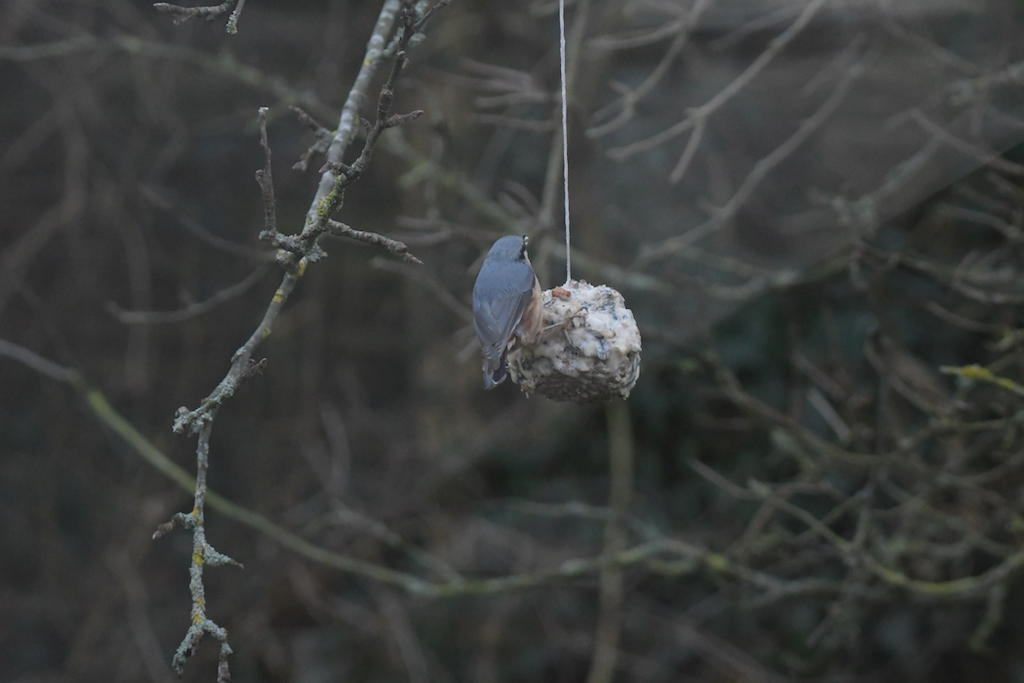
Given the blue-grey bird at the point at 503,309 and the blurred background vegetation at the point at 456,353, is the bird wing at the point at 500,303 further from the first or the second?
the blurred background vegetation at the point at 456,353

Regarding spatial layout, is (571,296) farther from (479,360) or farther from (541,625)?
(541,625)

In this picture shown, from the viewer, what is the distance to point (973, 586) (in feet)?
10.5

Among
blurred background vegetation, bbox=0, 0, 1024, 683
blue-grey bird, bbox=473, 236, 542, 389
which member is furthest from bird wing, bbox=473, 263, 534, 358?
blurred background vegetation, bbox=0, 0, 1024, 683

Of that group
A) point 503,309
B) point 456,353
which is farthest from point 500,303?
point 456,353

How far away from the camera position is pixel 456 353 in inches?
189

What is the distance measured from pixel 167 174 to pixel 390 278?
1054mm

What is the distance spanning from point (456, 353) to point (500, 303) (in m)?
2.52

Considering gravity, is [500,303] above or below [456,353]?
above

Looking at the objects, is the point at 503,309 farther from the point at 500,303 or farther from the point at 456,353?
the point at 456,353

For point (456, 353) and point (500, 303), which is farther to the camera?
point (456, 353)

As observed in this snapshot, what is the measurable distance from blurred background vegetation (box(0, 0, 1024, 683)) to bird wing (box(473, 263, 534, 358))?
1.31 metres

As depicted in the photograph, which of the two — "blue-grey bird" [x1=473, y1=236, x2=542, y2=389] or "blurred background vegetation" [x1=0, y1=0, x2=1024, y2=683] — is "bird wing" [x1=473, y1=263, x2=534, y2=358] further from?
"blurred background vegetation" [x1=0, y1=0, x2=1024, y2=683]

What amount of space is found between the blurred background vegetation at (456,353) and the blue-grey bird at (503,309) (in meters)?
1.29

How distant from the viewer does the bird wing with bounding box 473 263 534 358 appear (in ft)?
7.34
